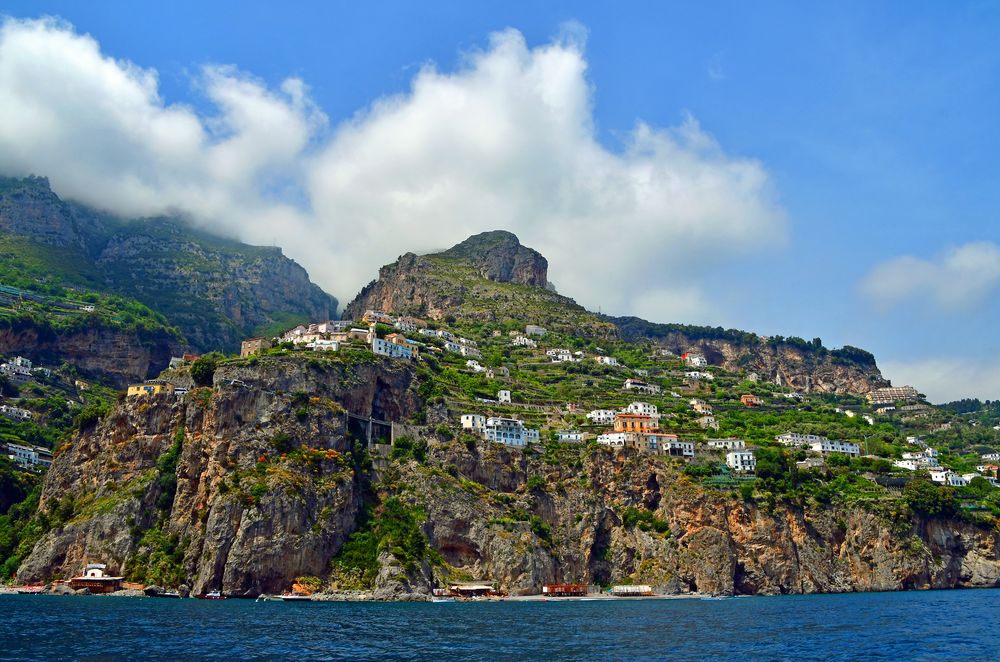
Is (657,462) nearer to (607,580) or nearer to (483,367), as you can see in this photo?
(607,580)

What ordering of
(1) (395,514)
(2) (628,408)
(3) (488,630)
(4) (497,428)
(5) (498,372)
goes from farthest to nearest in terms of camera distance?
(5) (498,372)
(2) (628,408)
(4) (497,428)
(1) (395,514)
(3) (488,630)

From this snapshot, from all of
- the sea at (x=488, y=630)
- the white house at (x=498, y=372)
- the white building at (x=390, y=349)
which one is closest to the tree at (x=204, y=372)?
the white building at (x=390, y=349)

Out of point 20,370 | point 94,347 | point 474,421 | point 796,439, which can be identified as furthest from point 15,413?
point 796,439

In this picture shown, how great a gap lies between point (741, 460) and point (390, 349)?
51540 millimetres

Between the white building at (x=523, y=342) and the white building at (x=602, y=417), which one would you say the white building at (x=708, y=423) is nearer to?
the white building at (x=602, y=417)

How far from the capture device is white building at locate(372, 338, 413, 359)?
406ft

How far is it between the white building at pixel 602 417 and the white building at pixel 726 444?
1468cm

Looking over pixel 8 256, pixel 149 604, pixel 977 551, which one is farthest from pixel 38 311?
pixel 977 551

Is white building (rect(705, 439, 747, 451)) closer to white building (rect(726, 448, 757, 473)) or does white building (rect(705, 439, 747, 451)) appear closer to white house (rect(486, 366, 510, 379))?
white building (rect(726, 448, 757, 473))

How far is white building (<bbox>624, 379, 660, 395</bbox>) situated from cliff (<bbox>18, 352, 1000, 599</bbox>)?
40.6 meters

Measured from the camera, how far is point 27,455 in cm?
11894

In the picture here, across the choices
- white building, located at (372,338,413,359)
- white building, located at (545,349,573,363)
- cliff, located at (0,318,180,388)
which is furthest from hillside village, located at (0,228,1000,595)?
cliff, located at (0,318,180,388)

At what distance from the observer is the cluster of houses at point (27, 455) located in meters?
116

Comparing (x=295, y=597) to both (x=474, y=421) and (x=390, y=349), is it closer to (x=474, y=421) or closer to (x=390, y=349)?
(x=474, y=421)
